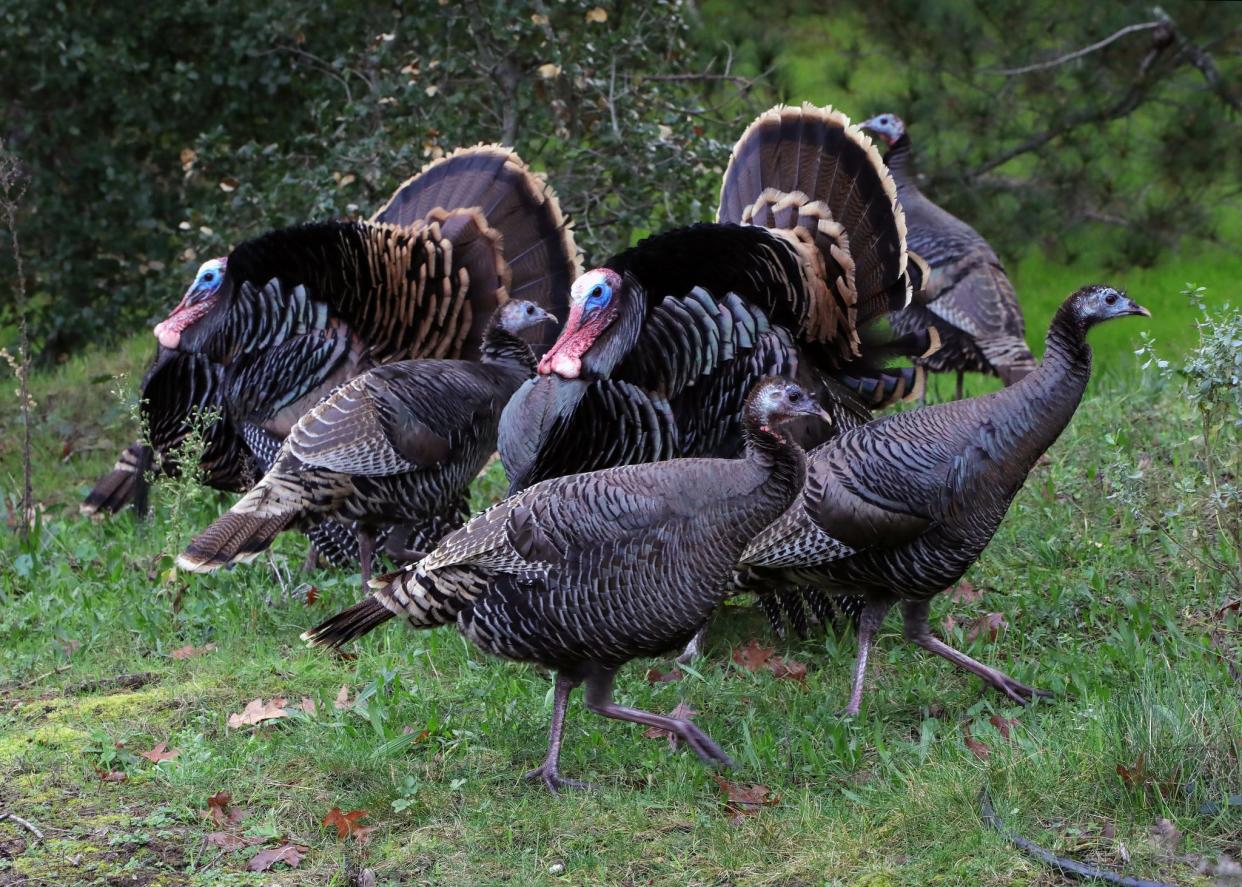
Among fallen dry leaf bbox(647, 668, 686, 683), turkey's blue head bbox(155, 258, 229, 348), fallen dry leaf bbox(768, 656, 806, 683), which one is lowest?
fallen dry leaf bbox(647, 668, 686, 683)

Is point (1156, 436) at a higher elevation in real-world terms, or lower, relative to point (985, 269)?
lower

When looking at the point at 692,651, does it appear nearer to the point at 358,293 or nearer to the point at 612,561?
the point at 612,561

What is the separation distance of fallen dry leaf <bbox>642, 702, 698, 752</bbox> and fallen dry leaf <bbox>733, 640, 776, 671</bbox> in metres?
0.40

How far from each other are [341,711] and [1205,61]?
582 cm

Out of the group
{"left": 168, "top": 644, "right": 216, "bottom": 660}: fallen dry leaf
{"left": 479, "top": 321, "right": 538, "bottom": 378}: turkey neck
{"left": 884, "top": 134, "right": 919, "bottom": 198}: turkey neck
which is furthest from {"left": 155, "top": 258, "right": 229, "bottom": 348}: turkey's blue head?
{"left": 884, "top": 134, "right": 919, "bottom": 198}: turkey neck

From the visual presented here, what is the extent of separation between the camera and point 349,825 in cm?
404

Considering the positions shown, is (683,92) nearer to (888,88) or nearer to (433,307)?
(888,88)

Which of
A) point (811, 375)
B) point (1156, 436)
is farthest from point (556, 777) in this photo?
point (1156, 436)

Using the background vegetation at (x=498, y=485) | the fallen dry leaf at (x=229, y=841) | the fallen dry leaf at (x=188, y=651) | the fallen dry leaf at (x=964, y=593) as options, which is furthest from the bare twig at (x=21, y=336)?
the fallen dry leaf at (x=964, y=593)

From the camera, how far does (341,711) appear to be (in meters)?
4.75

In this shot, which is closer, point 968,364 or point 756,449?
point 756,449

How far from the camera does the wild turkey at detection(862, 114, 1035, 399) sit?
7.42 metres

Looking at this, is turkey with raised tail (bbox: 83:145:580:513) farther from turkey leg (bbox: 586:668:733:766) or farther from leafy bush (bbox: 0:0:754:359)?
turkey leg (bbox: 586:668:733:766)

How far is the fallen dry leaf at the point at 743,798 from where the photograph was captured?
4008 mm
